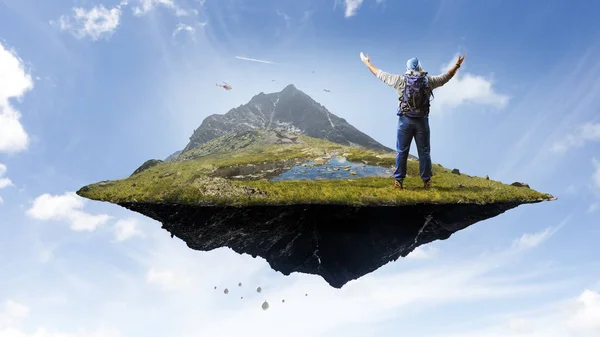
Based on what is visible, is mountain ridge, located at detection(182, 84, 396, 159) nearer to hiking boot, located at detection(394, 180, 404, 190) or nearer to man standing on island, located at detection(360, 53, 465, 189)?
hiking boot, located at detection(394, 180, 404, 190)

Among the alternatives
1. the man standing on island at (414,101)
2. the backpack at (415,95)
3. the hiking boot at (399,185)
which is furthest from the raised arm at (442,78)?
the hiking boot at (399,185)

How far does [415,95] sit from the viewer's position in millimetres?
10938

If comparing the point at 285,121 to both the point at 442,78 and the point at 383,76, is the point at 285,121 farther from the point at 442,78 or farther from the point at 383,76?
the point at 442,78

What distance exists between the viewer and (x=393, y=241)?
1438 centimetres

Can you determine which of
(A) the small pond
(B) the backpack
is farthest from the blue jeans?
(A) the small pond

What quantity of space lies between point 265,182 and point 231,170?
255 cm

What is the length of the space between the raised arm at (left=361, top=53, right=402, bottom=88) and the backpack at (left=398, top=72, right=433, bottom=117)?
24 centimetres

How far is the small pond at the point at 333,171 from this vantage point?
14352 millimetres

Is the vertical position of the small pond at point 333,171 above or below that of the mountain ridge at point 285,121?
below

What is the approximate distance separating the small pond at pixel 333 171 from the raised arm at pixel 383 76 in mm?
3973

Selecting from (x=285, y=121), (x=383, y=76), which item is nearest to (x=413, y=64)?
(x=383, y=76)

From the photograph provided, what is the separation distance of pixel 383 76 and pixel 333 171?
449 centimetres

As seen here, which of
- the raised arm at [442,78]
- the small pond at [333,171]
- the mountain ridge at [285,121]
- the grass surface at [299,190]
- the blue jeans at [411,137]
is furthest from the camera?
the mountain ridge at [285,121]

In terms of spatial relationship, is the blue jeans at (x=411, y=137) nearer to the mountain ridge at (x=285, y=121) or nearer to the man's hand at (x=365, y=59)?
the man's hand at (x=365, y=59)
